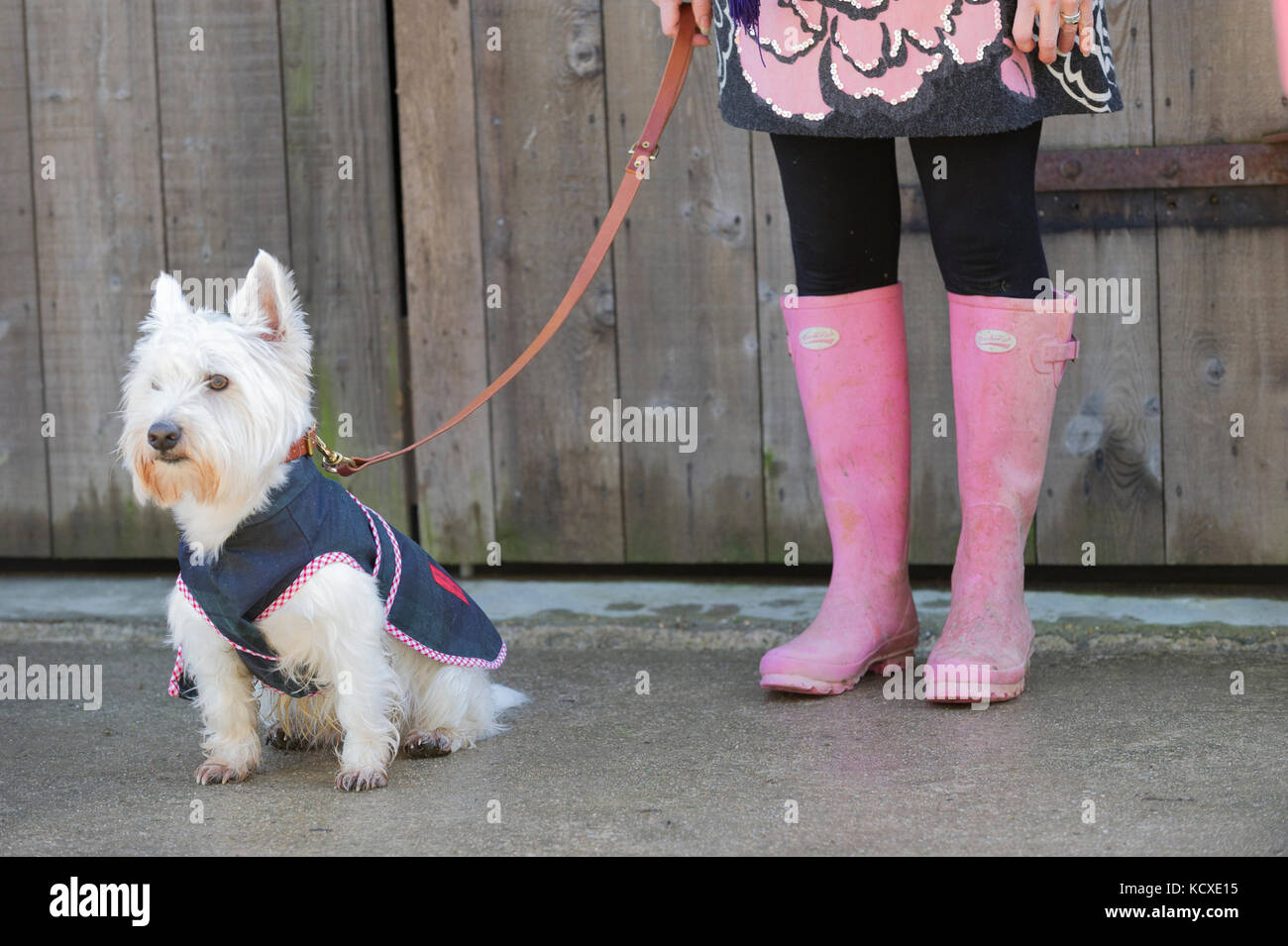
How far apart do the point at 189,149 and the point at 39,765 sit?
1.73 metres

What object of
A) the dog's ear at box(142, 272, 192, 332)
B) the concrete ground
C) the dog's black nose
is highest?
the dog's ear at box(142, 272, 192, 332)

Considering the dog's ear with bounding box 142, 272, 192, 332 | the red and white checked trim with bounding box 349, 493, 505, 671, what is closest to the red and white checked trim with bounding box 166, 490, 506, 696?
the red and white checked trim with bounding box 349, 493, 505, 671

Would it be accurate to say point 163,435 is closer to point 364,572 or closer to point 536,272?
point 364,572

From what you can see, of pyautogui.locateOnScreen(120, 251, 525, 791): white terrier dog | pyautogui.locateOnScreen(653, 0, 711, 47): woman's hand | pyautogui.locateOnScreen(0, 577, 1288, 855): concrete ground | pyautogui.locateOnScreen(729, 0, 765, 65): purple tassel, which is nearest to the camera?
pyautogui.locateOnScreen(0, 577, 1288, 855): concrete ground

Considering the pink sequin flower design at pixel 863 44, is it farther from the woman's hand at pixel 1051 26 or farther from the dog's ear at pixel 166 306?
the dog's ear at pixel 166 306

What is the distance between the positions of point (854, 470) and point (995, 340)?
37 centimetres

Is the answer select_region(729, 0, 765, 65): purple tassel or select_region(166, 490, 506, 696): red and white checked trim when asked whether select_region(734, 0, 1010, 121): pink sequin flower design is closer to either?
select_region(729, 0, 765, 65): purple tassel

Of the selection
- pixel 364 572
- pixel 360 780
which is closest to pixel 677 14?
pixel 364 572

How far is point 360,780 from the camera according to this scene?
2453 millimetres

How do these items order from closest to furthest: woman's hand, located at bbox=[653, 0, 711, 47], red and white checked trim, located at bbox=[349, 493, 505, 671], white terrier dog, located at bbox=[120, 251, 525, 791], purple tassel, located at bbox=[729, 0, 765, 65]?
white terrier dog, located at bbox=[120, 251, 525, 791]
red and white checked trim, located at bbox=[349, 493, 505, 671]
purple tassel, located at bbox=[729, 0, 765, 65]
woman's hand, located at bbox=[653, 0, 711, 47]

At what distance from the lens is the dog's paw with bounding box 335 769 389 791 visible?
2453mm

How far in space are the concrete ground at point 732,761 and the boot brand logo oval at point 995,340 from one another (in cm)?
65

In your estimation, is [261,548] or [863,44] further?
[863,44]

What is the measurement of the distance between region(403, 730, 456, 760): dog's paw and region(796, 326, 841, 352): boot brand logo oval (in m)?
0.99
